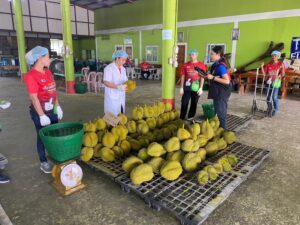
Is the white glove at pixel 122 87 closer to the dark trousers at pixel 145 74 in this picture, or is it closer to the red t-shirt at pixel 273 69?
the red t-shirt at pixel 273 69

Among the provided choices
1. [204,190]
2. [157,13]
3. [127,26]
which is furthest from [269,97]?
[127,26]

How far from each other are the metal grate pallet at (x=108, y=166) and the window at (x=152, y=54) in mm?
10717

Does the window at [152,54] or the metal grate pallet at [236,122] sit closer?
the metal grate pallet at [236,122]

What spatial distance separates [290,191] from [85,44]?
61.2ft

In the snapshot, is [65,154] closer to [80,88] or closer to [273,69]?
[273,69]

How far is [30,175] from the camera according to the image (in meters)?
2.61

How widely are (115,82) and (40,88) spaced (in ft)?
3.95

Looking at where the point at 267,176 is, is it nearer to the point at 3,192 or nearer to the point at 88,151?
the point at 88,151

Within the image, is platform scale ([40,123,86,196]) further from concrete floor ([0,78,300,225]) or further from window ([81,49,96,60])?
window ([81,49,96,60])

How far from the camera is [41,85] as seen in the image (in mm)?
2340

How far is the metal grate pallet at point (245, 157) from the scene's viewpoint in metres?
2.46

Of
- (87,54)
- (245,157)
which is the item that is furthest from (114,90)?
(87,54)

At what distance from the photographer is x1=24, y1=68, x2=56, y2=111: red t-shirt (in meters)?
2.22

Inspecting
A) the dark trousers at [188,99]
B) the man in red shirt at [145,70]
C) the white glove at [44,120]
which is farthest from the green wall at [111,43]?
the white glove at [44,120]
